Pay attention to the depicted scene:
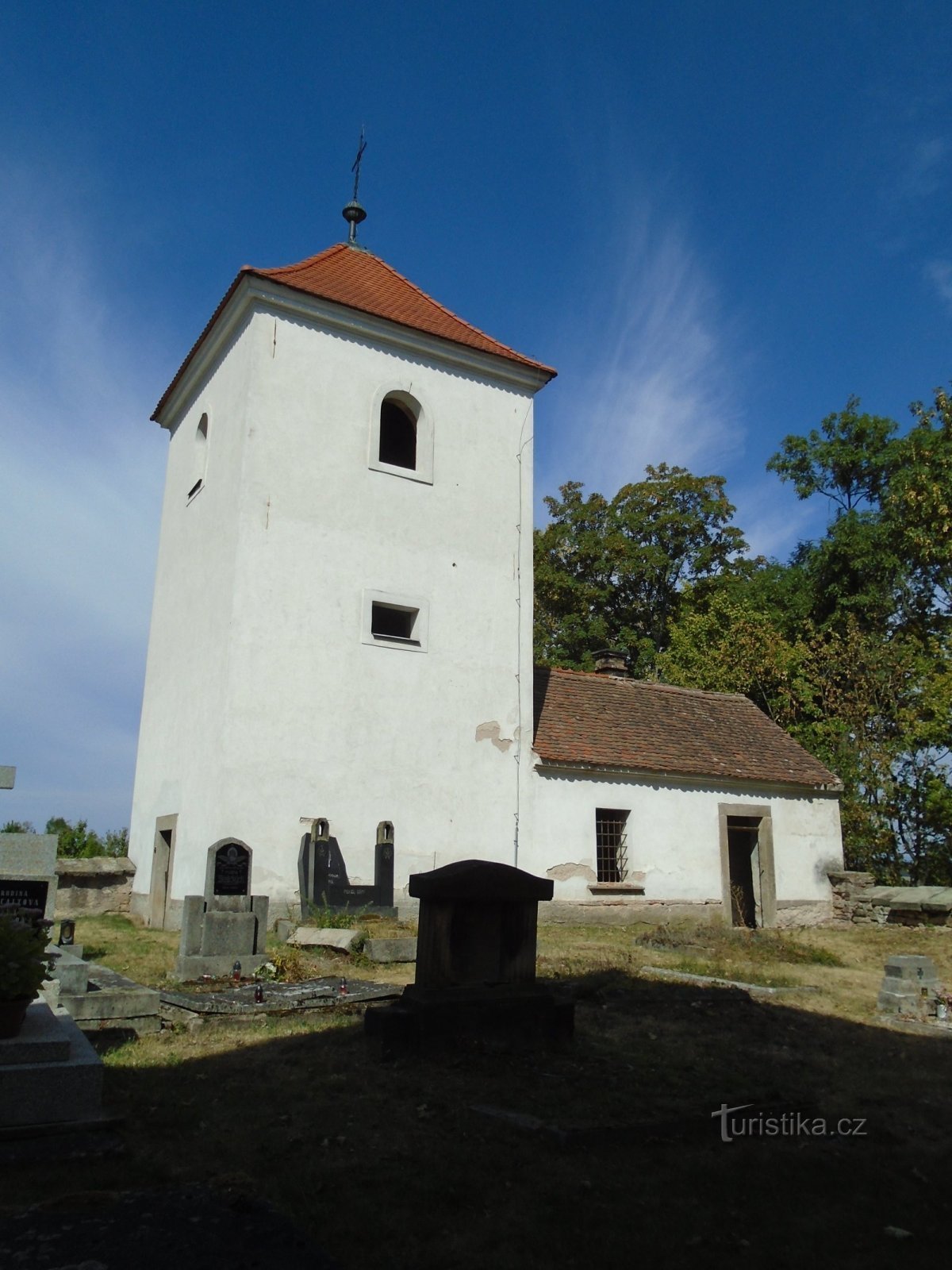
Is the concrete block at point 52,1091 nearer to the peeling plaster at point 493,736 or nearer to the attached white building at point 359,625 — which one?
the attached white building at point 359,625

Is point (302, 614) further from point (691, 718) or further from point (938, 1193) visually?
point (938, 1193)

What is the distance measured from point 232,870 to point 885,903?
44.6ft

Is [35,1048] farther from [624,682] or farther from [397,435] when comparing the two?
[624,682]

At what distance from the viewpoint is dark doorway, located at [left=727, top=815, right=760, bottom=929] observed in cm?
1962

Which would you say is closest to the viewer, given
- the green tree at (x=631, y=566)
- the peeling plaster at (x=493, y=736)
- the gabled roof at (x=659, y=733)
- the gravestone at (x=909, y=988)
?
the gravestone at (x=909, y=988)

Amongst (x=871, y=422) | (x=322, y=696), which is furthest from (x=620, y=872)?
(x=871, y=422)

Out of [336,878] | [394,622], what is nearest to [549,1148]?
[336,878]

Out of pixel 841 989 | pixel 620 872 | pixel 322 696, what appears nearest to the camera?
pixel 841 989

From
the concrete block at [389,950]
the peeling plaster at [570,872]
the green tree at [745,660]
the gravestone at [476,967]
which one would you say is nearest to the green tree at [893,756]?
the green tree at [745,660]

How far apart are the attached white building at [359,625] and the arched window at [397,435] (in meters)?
0.06

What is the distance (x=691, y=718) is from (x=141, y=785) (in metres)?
12.0

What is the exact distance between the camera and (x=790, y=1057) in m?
7.10

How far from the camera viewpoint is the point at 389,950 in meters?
11.4

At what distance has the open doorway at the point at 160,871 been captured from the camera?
53.1ft
